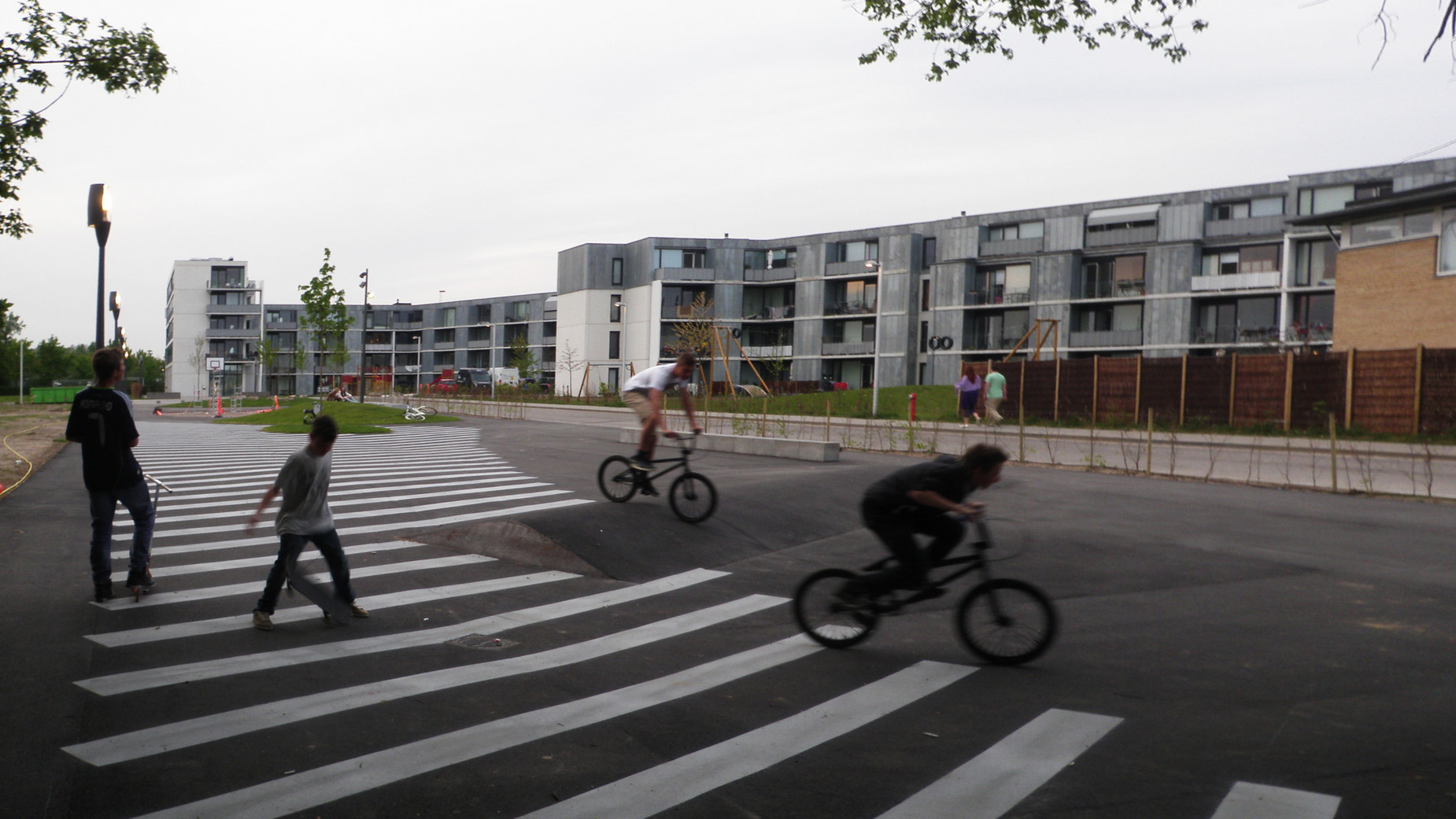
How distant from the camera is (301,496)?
6520mm

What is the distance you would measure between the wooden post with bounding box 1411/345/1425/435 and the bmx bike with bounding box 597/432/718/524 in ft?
71.5

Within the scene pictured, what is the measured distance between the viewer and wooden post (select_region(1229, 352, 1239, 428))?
28.9 meters

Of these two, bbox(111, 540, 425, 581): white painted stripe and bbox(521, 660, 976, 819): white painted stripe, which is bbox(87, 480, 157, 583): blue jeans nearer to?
bbox(111, 540, 425, 581): white painted stripe

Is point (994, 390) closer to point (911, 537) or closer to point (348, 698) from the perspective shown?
point (911, 537)

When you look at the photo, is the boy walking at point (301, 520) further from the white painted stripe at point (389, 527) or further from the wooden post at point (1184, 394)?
the wooden post at point (1184, 394)

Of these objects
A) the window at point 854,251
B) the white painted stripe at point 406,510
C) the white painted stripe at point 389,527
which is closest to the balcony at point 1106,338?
the window at point 854,251

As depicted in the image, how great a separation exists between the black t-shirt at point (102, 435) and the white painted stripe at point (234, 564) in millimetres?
1420

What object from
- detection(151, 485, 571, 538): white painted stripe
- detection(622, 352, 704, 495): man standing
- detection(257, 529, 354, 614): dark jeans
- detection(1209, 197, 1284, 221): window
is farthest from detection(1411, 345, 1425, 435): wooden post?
detection(1209, 197, 1284, 221): window

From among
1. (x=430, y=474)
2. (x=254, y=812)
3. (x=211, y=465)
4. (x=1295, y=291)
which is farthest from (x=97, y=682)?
(x=1295, y=291)

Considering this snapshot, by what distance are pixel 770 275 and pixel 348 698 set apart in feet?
222

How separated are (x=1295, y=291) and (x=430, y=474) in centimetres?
4810

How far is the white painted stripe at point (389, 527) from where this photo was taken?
914cm

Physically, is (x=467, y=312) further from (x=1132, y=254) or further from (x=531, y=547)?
(x=531, y=547)

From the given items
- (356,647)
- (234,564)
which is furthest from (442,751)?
(234,564)
